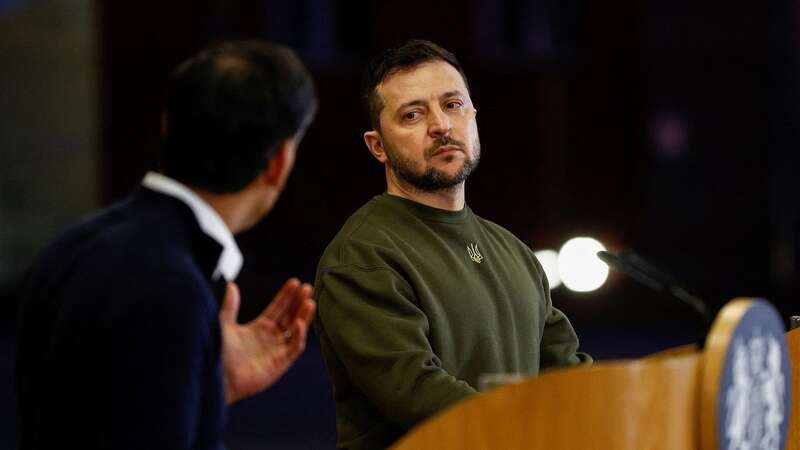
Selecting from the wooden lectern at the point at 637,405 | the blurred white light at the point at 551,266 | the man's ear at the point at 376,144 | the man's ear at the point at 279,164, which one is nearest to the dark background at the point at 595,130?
the blurred white light at the point at 551,266

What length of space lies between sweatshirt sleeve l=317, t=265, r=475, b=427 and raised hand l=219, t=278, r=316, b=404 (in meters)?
0.28

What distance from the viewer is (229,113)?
1394mm

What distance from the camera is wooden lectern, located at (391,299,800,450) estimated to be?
4.99 feet

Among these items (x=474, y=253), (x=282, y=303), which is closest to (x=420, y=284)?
(x=474, y=253)

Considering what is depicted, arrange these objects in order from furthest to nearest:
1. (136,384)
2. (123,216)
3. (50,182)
Answer: 1. (50,182)
2. (123,216)
3. (136,384)

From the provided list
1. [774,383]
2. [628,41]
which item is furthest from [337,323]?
[628,41]

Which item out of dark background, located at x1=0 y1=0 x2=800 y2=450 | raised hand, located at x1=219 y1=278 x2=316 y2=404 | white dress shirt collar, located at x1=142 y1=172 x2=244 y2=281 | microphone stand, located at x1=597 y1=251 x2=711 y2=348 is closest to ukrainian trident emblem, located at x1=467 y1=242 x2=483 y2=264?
microphone stand, located at x1=597 y1=251 x2=711 y2=348

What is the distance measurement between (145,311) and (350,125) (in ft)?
21.9

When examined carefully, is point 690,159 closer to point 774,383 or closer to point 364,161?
point 364,161

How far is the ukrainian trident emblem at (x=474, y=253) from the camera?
199cm

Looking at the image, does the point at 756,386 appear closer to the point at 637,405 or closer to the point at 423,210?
the point at 637,405

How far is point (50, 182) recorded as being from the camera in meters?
10.0

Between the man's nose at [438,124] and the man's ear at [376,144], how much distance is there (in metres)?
0.11

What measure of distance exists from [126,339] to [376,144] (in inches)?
33.4
